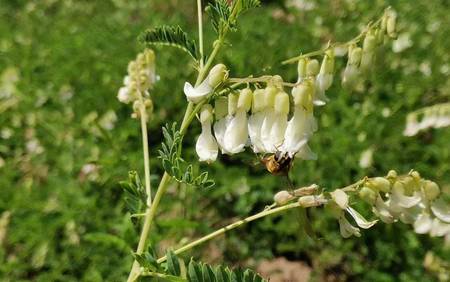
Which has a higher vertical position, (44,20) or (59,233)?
(44,20)

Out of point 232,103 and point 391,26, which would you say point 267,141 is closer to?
point 232,103

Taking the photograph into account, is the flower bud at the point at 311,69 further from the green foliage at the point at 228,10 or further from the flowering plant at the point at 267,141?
the green foliage at the point at 228,10

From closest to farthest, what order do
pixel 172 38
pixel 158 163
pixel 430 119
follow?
1. pixel 172 38
2. pixel 430 119
3. pixel 158 163

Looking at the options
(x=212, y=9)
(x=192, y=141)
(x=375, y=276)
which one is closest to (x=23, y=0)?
(x=192, y=141)

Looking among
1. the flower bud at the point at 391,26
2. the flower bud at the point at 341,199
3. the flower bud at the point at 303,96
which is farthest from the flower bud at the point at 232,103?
the flower bud at the point at 391,26

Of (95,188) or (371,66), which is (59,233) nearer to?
(95,188)

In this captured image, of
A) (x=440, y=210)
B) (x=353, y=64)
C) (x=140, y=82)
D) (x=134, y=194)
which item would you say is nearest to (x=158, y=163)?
(x=140, y=82)
